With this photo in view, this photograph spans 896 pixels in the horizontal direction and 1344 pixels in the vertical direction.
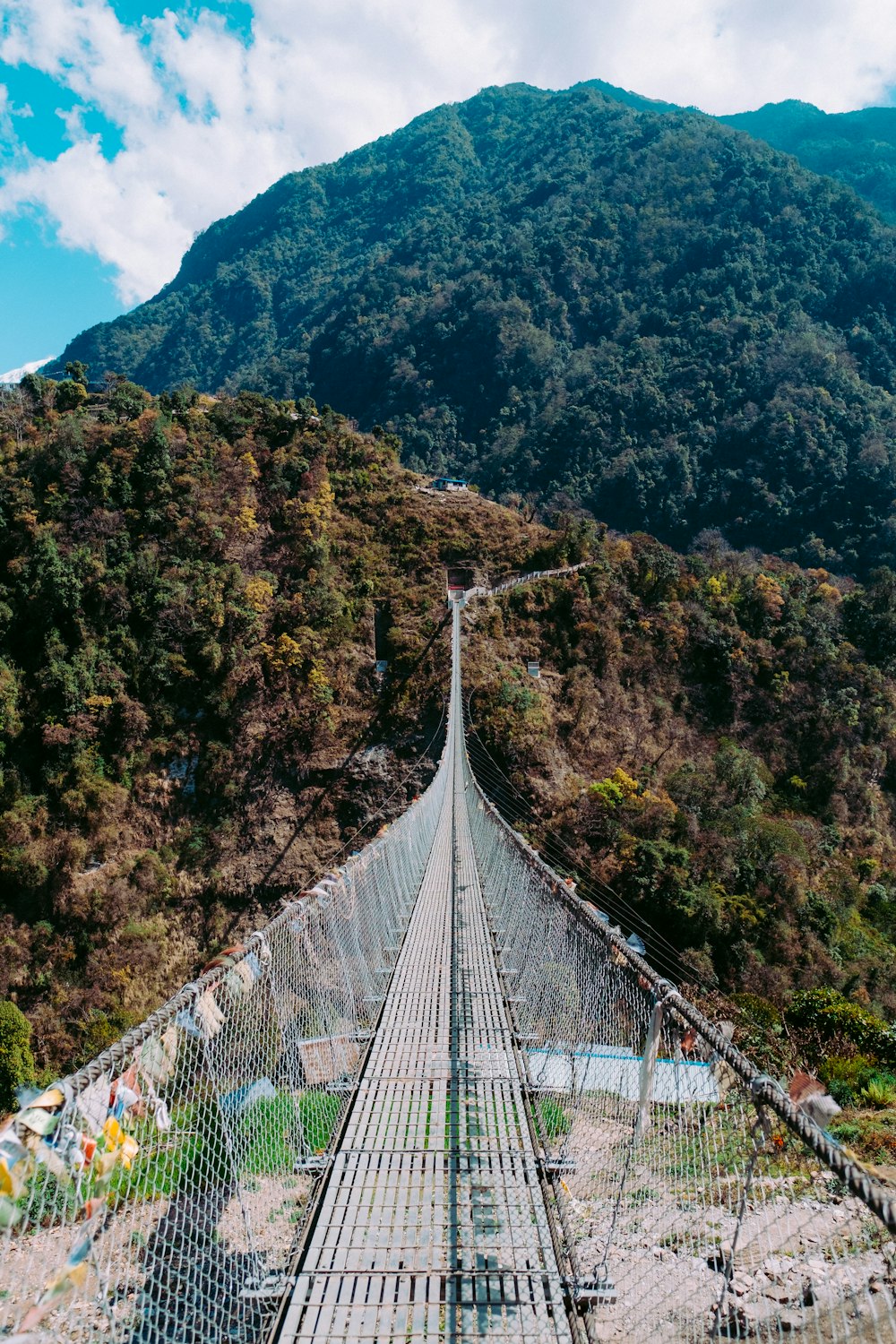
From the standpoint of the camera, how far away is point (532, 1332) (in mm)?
1504

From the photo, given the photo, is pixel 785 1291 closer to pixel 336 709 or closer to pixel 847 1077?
pixel 847 1077

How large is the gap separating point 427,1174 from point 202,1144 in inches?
25.4

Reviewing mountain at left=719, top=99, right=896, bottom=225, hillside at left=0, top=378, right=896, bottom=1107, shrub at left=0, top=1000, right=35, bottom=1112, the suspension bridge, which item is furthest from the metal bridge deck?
mountain at left=719, top=99, right=896, bottom=225

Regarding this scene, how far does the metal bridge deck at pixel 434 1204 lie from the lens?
1.55 m

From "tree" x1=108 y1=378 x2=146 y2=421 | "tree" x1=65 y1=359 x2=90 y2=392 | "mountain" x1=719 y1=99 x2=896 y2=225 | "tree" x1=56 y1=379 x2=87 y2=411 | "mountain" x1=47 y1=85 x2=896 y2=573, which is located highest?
"mountain" x1=719 y1=99 x2=896 y2=225

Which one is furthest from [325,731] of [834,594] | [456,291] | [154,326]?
[154,326]

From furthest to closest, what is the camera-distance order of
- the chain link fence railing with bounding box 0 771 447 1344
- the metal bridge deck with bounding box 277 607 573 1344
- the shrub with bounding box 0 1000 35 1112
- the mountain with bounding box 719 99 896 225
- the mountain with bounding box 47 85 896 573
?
the mountain with bounding box 719 99 896 225, the mountain with bounding box 47 85 896 573, the shrub with bounding box 0 1000 35 1112, the metal bridge deck with bounding box 277 607 573 1344, the chain link fence railing with bounding box 0 771 447 1344

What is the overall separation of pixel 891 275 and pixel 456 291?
22.2 meters

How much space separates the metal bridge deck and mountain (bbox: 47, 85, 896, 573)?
2404cm

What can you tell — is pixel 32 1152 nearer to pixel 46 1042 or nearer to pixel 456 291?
pixel 46 1042

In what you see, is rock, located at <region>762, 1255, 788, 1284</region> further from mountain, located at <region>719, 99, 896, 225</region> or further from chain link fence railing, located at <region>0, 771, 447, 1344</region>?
mountain, located at <region>719, 99, 896, 225</region>

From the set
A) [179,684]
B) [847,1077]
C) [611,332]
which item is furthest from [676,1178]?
[611,332]

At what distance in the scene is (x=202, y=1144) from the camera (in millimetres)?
1901

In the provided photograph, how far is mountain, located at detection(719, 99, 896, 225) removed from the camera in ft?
161
